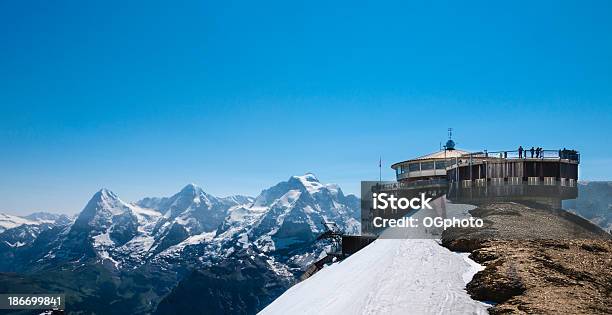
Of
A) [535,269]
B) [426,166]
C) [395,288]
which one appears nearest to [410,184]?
[426,166]

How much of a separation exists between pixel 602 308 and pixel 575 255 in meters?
7.74

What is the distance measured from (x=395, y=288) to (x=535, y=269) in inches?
221

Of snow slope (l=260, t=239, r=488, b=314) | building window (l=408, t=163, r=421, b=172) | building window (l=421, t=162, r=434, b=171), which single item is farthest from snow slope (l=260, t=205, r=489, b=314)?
building window (l=408, t=163, r=421, b=172)

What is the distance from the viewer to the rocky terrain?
14.0 meters

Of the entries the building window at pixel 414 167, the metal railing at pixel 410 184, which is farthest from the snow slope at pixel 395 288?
the building window at pixel 414 167

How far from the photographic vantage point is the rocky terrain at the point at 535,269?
1396 centimetres

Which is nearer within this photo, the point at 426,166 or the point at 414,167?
the point at 426,166

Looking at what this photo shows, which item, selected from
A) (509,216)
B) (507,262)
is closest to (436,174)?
(509,216)

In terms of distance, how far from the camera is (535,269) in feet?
56.6

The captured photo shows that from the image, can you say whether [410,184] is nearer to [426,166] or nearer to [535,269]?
[426,166]

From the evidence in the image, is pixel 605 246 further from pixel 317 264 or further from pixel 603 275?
pixel 317 264

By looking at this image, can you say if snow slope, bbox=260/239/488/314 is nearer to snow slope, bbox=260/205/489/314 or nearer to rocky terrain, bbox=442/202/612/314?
snow slope, bbox=260/205/489/314

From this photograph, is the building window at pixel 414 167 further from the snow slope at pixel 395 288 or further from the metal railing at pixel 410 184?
the snow slope at pixel 395 288

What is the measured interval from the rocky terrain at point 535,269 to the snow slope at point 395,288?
84 centimetres
